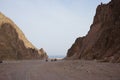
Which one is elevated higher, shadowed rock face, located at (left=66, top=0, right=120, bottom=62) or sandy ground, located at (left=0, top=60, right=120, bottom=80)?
shadowed rock face, located at (left=66, top=0, right=120, bottom=62)

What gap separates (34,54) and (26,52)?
26.9 feet

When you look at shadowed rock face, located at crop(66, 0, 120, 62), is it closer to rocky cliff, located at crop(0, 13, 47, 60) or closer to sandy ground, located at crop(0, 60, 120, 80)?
sandy ground, located at crop(0, 60, 120, 80)

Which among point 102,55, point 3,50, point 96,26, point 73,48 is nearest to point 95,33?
point 96,26

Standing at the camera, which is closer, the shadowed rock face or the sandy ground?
the sandy ground

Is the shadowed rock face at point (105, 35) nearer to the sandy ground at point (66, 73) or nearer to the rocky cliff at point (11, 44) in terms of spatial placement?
the sandy ground at point (66, 73)

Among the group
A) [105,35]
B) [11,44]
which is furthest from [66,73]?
[11,44]

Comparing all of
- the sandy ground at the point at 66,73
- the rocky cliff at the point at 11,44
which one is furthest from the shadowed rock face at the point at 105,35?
the rocky cliff at the point at 11,44

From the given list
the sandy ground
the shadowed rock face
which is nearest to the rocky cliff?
the shadowed rock face

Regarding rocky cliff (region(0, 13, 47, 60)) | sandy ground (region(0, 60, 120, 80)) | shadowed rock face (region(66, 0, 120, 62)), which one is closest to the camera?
sandy ground (region(0, 60, 120, 80))

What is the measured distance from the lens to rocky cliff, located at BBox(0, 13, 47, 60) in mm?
114300

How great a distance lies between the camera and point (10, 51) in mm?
116500

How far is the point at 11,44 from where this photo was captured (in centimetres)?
12081

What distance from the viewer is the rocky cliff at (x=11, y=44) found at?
114 m

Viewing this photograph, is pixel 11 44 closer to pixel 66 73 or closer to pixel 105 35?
pixel 105 35
